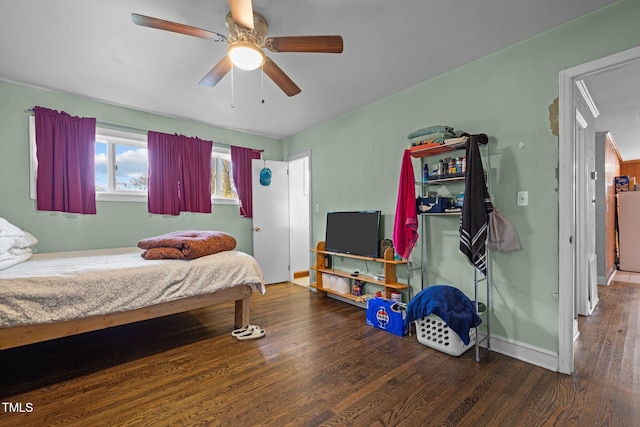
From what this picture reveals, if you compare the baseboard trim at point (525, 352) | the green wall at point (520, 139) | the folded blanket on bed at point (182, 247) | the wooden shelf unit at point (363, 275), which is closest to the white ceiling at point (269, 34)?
the green wall at point (520, 139)

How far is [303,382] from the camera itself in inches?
75.4

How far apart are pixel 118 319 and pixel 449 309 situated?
2.57m

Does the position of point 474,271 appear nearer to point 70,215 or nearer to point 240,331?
point 240,331

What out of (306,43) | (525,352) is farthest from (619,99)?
(306,43)

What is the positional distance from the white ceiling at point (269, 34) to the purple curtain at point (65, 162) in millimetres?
356

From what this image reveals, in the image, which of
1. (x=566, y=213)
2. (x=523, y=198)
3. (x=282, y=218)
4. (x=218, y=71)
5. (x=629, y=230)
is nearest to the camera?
(x=566, y=213)

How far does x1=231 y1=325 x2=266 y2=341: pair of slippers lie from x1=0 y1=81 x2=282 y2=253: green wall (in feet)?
6.40

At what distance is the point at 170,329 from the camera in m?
2.85

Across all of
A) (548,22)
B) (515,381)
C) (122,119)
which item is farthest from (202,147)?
(515,381)

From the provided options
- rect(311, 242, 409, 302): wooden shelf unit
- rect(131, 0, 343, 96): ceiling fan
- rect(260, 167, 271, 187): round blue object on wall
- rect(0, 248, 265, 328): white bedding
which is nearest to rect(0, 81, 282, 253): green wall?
rect(260, 167, 271, 187): round blue object on wall

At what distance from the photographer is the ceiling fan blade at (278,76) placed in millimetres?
2043

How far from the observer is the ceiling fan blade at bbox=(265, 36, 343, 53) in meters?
1.75

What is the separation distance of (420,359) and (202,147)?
12.4ft

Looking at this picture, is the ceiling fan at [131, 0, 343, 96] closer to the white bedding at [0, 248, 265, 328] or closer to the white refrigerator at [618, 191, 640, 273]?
the white bedding at [0, 248, 265, 328]
